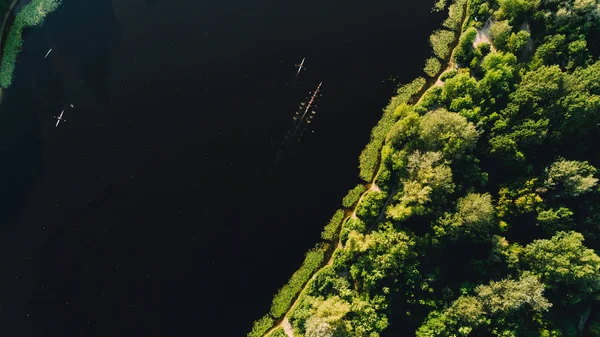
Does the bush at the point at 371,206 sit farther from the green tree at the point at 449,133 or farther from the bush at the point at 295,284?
the green tree at the point at 449,133

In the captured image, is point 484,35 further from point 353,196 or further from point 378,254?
point 378,254

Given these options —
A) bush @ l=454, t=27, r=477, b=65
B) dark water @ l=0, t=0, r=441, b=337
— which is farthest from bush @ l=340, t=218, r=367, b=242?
bush @ l=454, t=27, r=477, b=65

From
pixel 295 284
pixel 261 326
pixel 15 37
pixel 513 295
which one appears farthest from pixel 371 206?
pixel 15 37

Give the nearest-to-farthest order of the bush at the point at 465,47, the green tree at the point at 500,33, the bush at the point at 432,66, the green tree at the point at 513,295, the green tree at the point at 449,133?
the green tree at the point at 513,295
the green tree at the point at 449,133
the green tree at the point at 500,33
the bush at the point at 465,47
the bush at the point at 432,66

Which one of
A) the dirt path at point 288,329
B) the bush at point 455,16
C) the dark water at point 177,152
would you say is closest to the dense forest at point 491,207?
the dirt path at point 288,329

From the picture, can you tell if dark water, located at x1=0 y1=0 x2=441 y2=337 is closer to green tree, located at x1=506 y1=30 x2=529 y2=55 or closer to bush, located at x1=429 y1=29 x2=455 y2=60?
bush, located at x1=429 y1=29 x2=455 y2=60

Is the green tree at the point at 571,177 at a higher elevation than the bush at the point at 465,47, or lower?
lower
